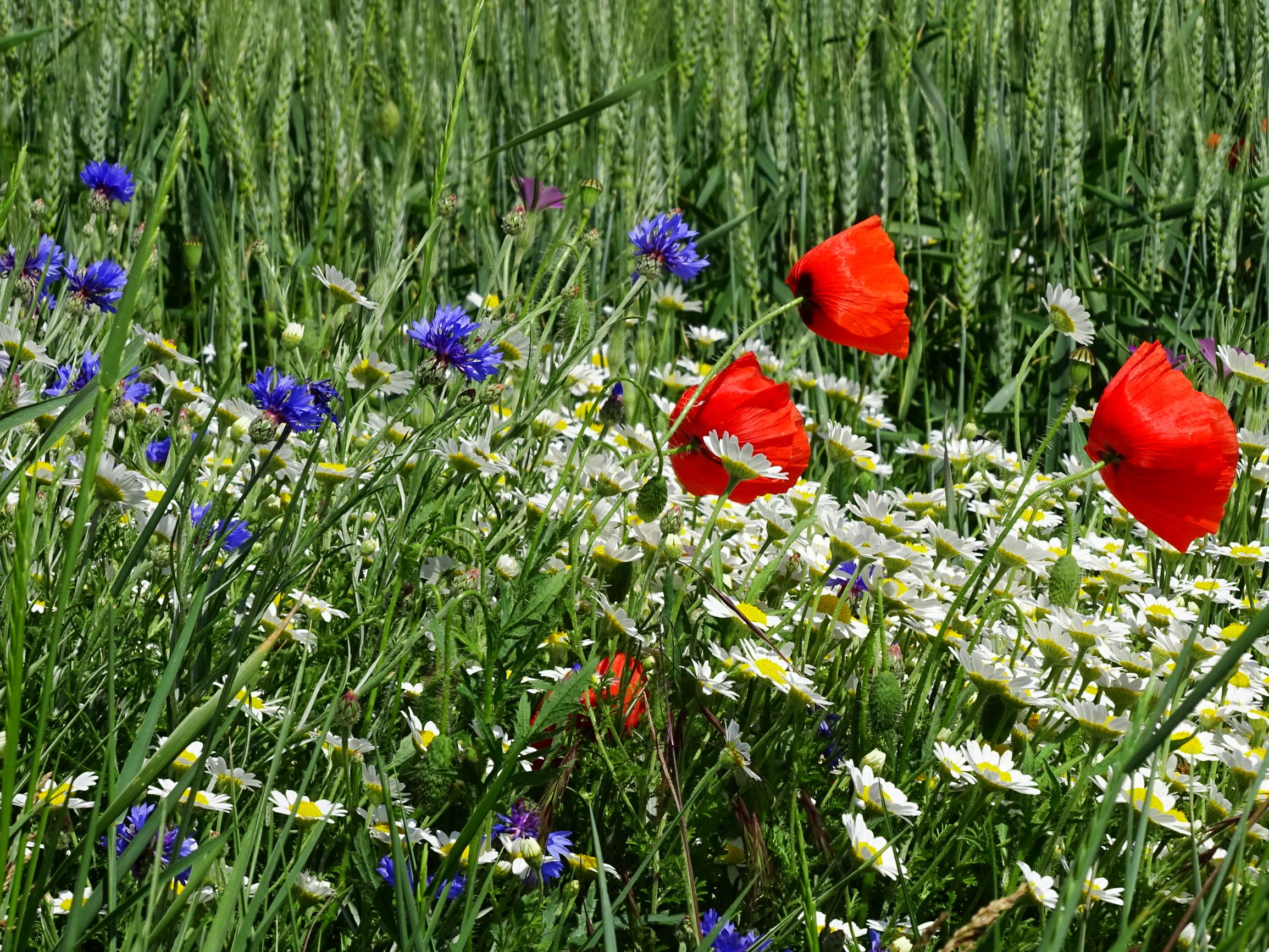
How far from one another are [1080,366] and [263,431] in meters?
1.05

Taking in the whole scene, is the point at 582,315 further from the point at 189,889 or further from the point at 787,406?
the point at 189,889

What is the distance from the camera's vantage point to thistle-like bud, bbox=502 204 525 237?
1349 millimetres

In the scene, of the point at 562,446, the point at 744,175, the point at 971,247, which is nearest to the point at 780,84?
the point at 744,175

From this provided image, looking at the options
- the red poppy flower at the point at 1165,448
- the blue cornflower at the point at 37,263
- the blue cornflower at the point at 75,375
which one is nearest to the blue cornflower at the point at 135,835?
the blue cornflower at the point at 75,375

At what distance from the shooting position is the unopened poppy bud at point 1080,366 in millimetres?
1528

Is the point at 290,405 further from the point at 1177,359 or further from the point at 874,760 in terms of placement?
the point at 1177,359

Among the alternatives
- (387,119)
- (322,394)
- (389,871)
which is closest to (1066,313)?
(322,394)

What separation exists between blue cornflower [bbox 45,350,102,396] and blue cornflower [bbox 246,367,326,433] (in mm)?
295

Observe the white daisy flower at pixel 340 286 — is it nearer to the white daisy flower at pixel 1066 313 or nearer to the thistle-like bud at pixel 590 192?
the thistle-like bud at pixel 590 192

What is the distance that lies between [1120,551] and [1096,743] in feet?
1.92

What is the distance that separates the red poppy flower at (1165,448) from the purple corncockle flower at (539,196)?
0.87 meters

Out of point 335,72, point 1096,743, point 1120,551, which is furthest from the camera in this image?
point 335,72

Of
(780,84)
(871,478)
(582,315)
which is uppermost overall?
(780,84)

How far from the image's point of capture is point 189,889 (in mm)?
631
